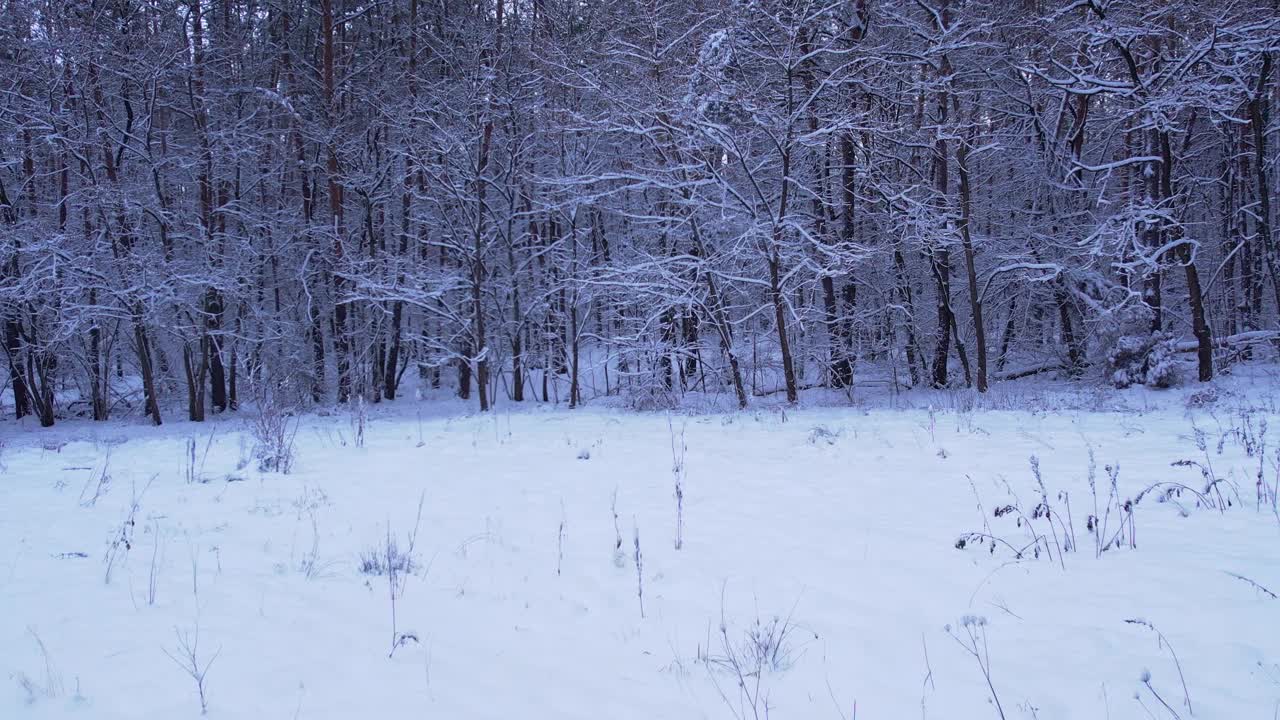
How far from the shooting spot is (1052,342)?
20.1 meters

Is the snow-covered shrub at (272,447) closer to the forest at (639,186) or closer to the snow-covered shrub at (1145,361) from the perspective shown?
the forest at (639,186)

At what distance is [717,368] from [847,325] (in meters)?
4.42

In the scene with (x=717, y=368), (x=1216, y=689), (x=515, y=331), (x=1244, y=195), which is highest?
(x=1244, y=195)

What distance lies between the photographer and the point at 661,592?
372 cm

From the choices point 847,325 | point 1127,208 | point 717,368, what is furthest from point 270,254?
point 1127,208

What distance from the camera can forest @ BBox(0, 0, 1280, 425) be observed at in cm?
1433

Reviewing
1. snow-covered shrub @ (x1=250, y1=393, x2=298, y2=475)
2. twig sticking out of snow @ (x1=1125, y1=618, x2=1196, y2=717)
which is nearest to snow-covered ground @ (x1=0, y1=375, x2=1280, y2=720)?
twig sticking out of snow @ (x1=1125, y1=618, x2=1196, y2=717)

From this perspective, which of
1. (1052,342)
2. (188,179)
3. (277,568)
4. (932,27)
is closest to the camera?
(277,568)

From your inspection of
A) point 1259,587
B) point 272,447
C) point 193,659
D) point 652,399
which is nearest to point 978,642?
point 1259,587

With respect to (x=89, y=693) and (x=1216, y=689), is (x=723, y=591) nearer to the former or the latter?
(x=1216, y=689)

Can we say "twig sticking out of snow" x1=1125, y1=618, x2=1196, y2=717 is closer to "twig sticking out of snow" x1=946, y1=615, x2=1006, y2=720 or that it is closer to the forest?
"twig sticking out of snow" x1=946, y1=615, x2=1006, y2=720

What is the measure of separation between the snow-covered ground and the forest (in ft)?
25.7

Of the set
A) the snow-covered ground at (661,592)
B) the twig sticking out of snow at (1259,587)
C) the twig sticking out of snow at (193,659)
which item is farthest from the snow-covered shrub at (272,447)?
the twig sticking out of snow at (1259,587)

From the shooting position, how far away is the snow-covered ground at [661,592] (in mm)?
2672
